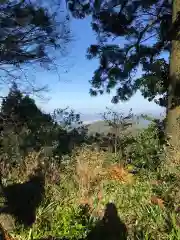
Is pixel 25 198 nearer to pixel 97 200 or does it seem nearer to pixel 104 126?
pixel 97 200

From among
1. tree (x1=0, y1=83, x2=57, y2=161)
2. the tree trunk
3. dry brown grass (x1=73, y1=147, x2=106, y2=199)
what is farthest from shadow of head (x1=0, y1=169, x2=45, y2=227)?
the tree trunk

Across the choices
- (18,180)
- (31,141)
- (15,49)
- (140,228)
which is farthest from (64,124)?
(140,228)

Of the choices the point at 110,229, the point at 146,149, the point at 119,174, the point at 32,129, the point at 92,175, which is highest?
the point at 32,129

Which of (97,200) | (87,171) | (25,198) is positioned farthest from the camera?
(87,171)

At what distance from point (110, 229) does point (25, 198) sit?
4.79ft

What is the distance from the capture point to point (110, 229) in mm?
5902

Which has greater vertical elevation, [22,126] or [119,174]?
[22,126]

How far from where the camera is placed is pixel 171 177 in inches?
253

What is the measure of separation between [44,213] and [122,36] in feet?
26.7

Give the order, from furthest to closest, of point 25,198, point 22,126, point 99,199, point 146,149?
point 22,126 < point 146,149 < point 99,199 < point 25,198

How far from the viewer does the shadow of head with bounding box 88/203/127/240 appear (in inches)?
227

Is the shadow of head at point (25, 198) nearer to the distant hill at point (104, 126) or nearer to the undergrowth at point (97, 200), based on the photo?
the undergrowth at point (97, 200)

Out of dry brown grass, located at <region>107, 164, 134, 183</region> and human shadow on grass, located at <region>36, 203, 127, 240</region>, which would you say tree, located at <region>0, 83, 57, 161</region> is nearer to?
dry brown grass, located at <region>107, 164, 134, 183</region>

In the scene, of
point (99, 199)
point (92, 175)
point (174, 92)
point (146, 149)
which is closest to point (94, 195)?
point (99, 199)
